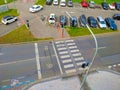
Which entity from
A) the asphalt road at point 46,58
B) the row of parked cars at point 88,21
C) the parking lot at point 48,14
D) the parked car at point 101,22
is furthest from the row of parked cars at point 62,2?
the asphalt road at point 46,58

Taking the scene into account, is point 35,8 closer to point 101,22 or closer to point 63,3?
point 63,3

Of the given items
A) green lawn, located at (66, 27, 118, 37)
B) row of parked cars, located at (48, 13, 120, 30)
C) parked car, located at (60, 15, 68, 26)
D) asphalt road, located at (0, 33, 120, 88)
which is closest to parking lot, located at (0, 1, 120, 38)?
green lawn, located at (66, 27, 118, 37)

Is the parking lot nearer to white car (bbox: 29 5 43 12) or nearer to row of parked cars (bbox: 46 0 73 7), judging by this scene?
white car (bbox: 29 5 43 12)

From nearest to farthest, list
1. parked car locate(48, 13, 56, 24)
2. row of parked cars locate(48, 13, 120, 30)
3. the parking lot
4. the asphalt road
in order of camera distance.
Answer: the asphalt road
the parking lot
row of parked cars locate(48, 13, 120, 30)
parked car locate(48, 13, 56, 24)

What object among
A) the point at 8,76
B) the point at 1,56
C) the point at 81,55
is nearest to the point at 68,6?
the point at 81,55

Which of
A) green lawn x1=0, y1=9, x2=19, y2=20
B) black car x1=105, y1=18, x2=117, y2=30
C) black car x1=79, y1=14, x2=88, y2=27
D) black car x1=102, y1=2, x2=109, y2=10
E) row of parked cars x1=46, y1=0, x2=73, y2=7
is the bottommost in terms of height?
black car x1=102, y1=2, x2=109, y2=10

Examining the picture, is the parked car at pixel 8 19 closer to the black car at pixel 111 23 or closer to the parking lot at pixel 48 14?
the parking lot at pixel 48 14
